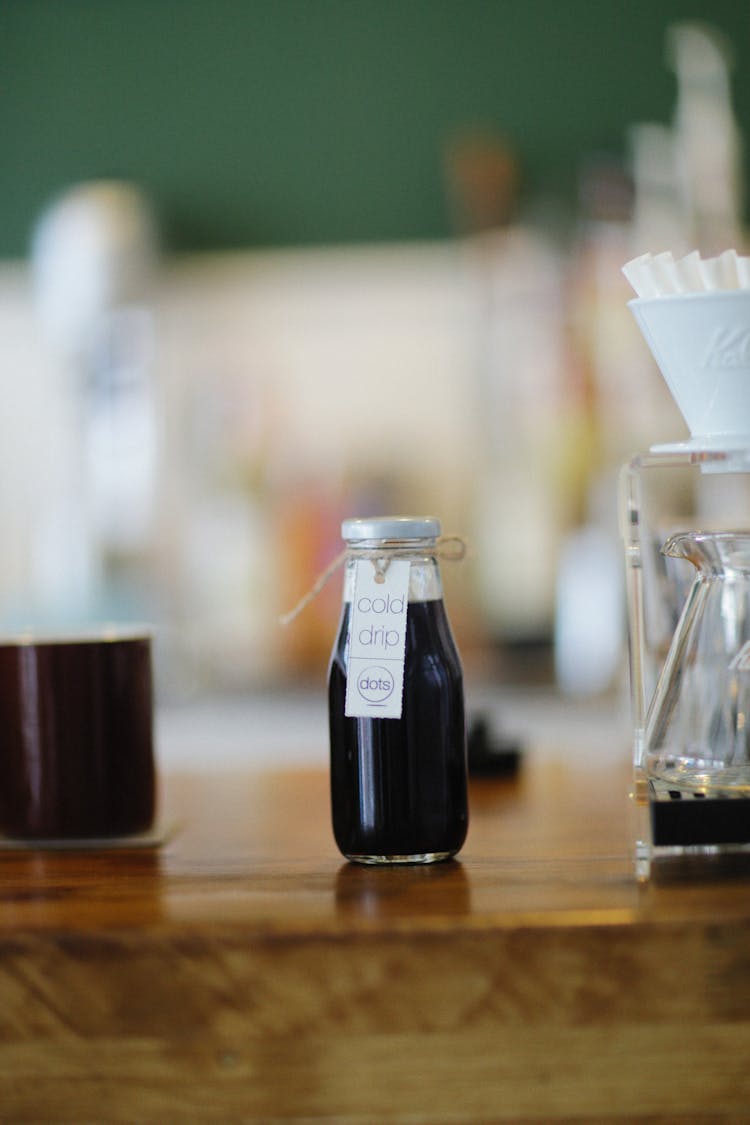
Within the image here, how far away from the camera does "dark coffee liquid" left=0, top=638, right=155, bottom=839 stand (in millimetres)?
977

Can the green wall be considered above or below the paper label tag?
above

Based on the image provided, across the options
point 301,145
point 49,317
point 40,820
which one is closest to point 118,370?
point 49,317

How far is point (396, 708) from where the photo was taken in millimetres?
870

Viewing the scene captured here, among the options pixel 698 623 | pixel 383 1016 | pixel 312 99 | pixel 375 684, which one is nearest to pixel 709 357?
pixel 698 623

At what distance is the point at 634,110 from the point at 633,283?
2.88m

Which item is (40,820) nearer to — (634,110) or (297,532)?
(297,532)

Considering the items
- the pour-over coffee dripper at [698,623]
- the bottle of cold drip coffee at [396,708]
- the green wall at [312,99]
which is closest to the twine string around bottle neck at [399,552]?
the bottle of cold drip coffee at [396,708]

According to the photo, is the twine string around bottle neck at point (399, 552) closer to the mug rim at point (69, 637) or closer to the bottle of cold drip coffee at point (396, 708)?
the bottle of cold drip coffee at point (396, 708)

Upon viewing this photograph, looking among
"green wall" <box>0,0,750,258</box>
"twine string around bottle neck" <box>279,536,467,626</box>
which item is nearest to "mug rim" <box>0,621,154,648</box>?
"twine string around bottle neck" <box>279,536,467,626</box>

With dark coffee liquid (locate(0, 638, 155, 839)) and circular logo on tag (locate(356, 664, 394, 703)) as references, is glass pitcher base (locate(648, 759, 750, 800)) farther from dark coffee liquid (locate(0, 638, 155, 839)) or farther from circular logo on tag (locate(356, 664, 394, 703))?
dark coffee liquid (locate(0, 638, 155, 839))

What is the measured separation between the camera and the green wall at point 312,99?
357cm

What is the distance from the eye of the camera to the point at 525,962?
754mm

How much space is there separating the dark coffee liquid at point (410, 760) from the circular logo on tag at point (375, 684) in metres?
0.01

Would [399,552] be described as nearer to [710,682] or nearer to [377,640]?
[377,640]
